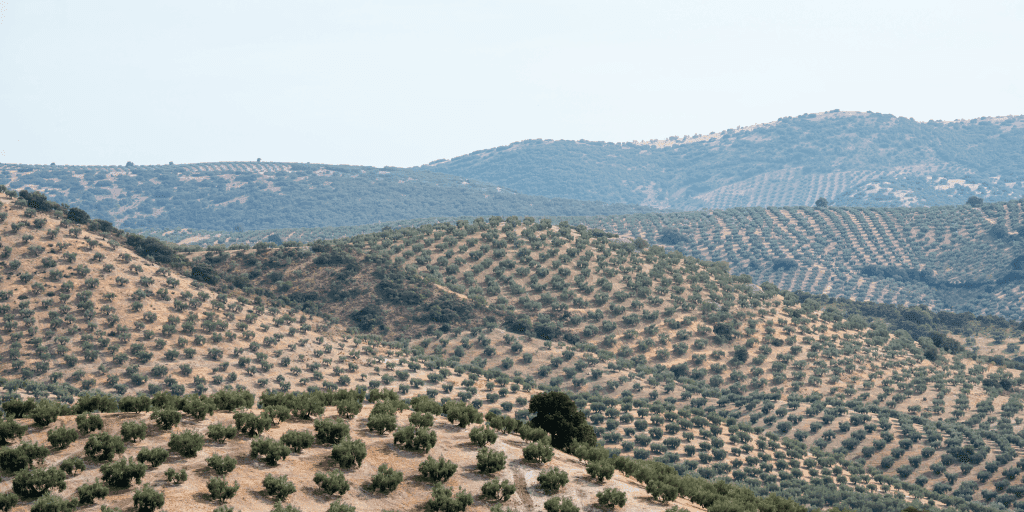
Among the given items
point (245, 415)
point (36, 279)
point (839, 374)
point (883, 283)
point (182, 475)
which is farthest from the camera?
point (883, 283)

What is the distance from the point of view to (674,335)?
7075cm

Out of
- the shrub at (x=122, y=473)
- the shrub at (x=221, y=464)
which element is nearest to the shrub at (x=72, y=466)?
the shrub at (x=122, y=473)

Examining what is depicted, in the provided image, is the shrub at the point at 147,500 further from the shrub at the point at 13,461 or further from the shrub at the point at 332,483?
the shrub at the point at 332,483

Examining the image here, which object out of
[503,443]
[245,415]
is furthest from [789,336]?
[245,415]

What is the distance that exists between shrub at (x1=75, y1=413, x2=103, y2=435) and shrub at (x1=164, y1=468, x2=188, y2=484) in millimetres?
3137

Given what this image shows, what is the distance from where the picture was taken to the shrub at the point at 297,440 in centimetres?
1983

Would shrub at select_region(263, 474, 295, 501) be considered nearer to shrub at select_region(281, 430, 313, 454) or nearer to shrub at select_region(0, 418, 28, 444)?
shrub at select_region(281, 430, 313, 454)

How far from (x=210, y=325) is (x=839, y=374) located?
173ft

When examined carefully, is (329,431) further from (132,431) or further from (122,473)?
→ (122,473)

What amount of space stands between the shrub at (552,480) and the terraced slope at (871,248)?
396ft

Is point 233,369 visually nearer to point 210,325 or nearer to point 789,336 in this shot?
point 210,325

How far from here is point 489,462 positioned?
66.1 feet

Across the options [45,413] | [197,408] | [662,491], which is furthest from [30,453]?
[662,491]

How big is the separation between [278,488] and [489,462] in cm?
555
